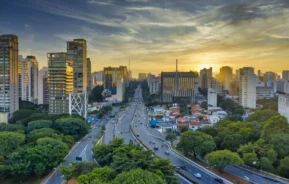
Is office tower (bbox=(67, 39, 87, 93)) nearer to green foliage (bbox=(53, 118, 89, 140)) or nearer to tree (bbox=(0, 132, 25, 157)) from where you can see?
green foliage (bbox=(53, 118, 89, 140))

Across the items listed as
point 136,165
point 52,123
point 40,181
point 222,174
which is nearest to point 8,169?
point 40,181

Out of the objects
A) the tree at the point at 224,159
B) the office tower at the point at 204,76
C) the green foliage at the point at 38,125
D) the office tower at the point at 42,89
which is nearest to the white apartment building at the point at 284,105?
the tree at the point at 224,159

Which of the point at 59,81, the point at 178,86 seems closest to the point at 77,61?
the point at 59,81

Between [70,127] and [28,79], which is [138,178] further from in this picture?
[28,79]

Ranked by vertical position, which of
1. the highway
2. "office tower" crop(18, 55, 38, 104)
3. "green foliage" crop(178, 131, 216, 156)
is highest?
"office tower" crop(18, 55, 38, 104)

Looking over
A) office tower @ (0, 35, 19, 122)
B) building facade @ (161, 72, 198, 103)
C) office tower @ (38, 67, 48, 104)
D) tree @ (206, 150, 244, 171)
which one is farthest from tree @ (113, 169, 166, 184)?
building facade @ (161, 72, 198, 103)

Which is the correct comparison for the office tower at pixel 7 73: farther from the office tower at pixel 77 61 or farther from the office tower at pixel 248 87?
the office tower at pixel 248 87
